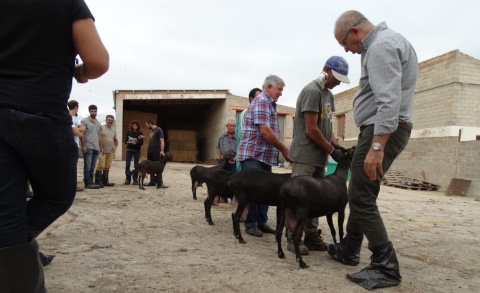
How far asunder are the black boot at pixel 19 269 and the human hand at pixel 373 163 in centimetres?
230

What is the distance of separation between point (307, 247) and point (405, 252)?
3.47 feet

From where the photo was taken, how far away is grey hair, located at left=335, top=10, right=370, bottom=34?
9.86ft

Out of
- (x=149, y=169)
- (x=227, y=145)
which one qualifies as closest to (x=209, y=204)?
(x=227, y=145)

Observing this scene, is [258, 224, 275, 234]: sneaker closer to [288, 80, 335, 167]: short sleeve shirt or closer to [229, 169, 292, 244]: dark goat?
[229, 169, 292, 244]: dark goat

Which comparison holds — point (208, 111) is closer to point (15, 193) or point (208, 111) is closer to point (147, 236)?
point (147, 236)

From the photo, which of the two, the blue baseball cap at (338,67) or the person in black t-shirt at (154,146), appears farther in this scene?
the person in black t-shirt at (154,146)

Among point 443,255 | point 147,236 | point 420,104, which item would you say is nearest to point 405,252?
point 443,255

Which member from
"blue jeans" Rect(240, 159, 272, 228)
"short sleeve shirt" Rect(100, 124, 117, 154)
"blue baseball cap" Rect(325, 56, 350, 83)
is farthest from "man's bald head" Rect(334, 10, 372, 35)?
"short sleeve shirt" Rect(100, 124, 117, 154)

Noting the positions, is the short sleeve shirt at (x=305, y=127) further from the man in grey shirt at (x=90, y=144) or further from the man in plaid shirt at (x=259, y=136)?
the man in grey shirt at (x=90, y=144)

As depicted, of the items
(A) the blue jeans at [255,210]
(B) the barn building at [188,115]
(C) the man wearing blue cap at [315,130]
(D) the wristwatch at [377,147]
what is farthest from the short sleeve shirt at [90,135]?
(B) the barn building at [188,115]

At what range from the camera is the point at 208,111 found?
28.0 meters

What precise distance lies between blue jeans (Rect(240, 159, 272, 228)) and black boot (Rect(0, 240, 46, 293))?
312 centimetres

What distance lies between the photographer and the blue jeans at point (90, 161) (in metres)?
8.39

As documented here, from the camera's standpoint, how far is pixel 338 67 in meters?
3.72
